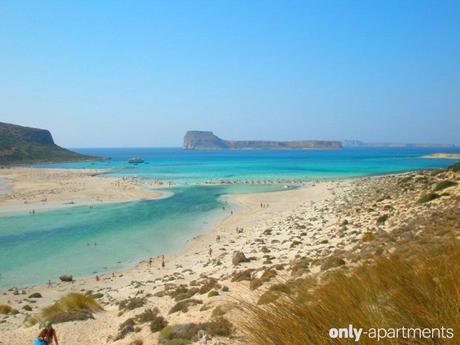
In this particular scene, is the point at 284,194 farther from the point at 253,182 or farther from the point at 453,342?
the point at 453,342

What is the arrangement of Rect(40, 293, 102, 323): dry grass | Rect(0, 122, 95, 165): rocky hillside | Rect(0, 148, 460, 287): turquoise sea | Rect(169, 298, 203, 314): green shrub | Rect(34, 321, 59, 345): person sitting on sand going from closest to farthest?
Rect(34, 321, 59, 345): person sitting on sand
Rect(169, 298, 203, 314): green shrub
Rect(40, 293, 102, 323): dry grass
Rect(0, 148, 460, 287): turquoise sea
Rect(0, 122, 95, 165): rocky hillside

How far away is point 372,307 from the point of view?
3158mm

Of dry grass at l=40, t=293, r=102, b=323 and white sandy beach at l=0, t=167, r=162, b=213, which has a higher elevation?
dry grass at l=40, t=293, r=102, b=323

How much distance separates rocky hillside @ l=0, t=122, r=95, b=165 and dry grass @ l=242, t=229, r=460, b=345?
136 meters

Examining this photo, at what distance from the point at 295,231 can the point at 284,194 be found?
2518cm

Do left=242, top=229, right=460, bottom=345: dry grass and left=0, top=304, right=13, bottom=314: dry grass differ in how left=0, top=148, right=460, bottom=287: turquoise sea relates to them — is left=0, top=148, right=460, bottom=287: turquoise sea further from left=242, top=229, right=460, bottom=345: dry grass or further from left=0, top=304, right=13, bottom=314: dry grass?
left=242, top=229, right=460, bottom=345: dry grass

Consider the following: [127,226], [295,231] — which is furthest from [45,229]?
[295,231]

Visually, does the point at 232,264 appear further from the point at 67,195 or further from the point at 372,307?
the point at 67,195

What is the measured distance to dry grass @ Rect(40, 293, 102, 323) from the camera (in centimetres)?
1260

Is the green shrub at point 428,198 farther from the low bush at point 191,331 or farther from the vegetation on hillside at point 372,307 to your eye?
the vegetation on hillside at point 372,307

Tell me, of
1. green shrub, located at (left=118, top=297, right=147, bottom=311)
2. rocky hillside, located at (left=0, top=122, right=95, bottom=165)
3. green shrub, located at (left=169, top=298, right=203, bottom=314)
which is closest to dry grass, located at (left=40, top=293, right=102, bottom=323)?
green shrub, located at (left=118, top=297, right=147, bottom=311)

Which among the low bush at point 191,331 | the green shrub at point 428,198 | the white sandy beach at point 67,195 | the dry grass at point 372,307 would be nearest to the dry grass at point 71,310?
the low bush at point 191,331

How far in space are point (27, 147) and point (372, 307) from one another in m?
166

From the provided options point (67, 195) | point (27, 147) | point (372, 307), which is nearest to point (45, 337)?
point (372, 307)
